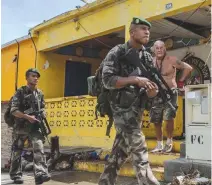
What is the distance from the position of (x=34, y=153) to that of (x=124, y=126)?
2.60 meters

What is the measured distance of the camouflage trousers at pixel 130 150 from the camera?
10.4 feet

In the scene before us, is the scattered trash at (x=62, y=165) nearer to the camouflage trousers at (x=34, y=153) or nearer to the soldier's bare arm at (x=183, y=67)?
the camouflage trousers at (x=34, y=153)

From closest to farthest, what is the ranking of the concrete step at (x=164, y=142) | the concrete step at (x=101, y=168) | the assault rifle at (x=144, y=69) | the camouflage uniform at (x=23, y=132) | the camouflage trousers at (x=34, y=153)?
the assault rifle at (x=144, y=69)
the concrete step at (x=101, y=168)
the camouflage trousers at (x=34, y=153)
the camouflage uniform at (x=23, y=132)
the concrete step at (x=164, y=142)

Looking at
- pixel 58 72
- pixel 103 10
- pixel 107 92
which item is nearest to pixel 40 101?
pixel 107 92

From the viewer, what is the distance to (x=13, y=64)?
12.8 metres

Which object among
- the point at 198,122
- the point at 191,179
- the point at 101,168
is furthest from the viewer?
the point at 101,168

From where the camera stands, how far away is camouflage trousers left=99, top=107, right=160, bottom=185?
3184mm

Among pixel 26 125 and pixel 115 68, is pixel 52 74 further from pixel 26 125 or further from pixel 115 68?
pixel 115 68

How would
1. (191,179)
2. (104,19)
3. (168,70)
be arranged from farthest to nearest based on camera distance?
(104,19)
(168,70)
(191,179)

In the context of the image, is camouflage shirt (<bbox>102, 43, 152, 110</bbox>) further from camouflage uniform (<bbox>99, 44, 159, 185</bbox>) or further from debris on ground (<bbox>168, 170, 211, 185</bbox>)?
debris on ground (<bbox>168, 170, 211, 185</bbox>)

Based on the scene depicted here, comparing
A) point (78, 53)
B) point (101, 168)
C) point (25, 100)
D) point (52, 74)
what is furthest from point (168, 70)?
point (78, 53)

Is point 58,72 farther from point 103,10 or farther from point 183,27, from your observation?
point 183,27

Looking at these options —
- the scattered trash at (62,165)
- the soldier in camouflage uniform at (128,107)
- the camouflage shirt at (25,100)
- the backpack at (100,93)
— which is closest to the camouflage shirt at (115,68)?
the soldier in camouflage uniform at (128,107)

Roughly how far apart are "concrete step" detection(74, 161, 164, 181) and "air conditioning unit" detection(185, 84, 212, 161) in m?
0.72
